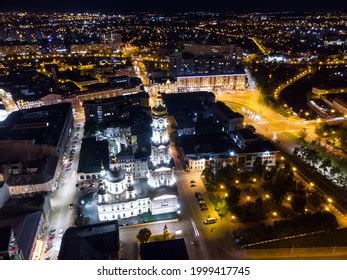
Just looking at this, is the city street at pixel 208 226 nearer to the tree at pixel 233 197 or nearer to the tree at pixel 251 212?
the tree at pixel 251 212

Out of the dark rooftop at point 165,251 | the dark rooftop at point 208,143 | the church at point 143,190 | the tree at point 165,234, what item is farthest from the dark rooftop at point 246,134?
the dark rooftop at point 165,251

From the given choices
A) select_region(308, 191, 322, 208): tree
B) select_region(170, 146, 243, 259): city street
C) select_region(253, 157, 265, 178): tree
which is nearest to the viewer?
select_region(170, 146, 243, 259): city street

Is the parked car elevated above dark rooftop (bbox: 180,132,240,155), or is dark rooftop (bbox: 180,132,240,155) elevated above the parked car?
dark rooftop (bbox: 180,132,240,155)

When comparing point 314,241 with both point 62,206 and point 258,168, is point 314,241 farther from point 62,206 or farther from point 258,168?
point 62,206

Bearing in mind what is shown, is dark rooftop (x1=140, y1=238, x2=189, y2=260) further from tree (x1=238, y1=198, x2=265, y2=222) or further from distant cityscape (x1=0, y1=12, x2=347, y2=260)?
tree (x1=238, y1=198, x2=265, y2=222)

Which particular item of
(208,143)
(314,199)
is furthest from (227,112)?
(314,199)

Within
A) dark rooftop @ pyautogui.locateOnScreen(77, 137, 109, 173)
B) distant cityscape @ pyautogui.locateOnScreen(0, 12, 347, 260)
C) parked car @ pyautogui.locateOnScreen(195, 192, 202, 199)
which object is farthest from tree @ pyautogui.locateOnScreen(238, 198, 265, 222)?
dark rooftop @ pyautogui.locateOnScreen(77, 137, 109, 173)
